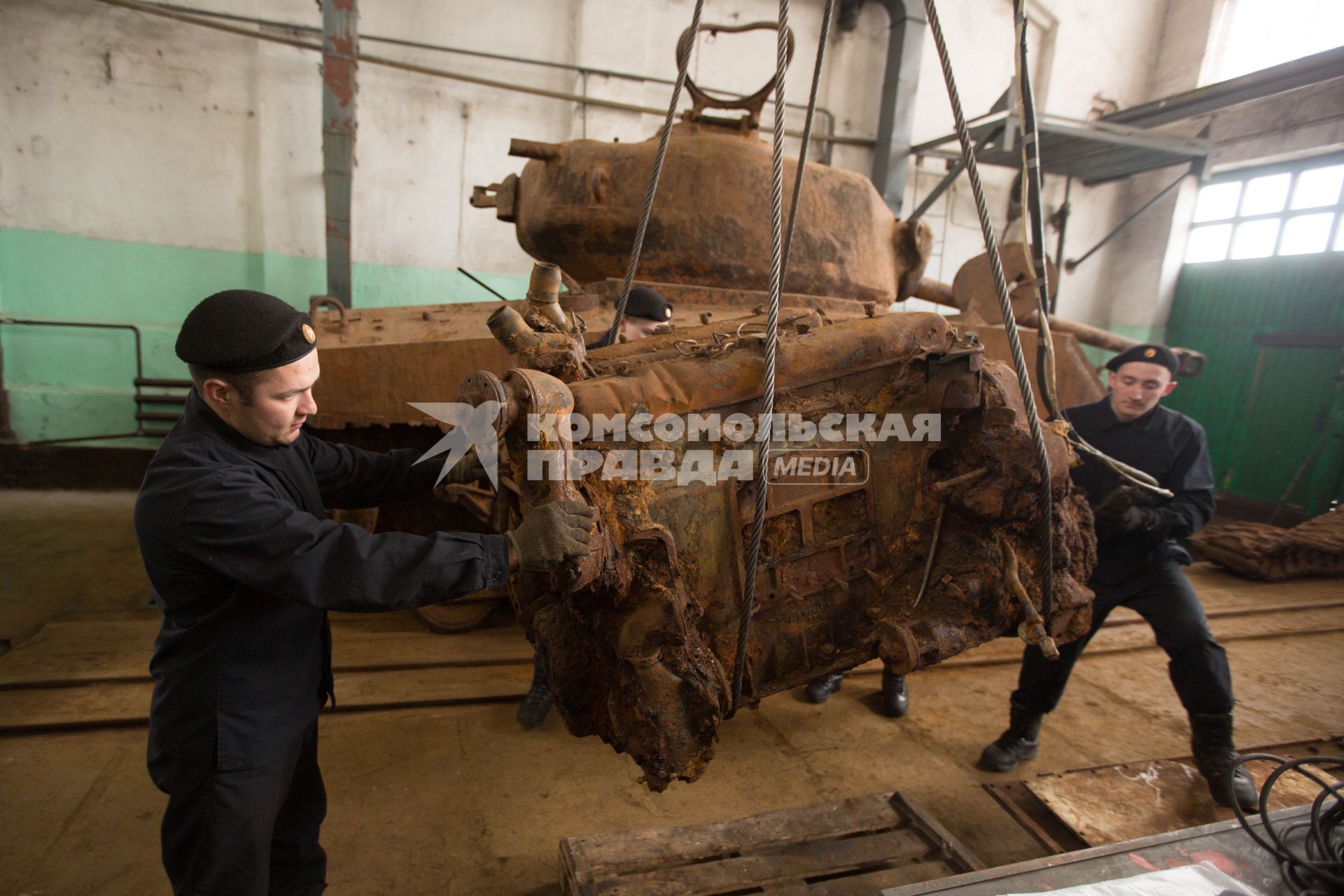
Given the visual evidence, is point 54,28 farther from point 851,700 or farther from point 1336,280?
point 1336,280

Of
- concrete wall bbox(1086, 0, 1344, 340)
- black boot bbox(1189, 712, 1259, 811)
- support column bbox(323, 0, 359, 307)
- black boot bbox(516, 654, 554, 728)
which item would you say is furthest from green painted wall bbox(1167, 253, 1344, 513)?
support column bbox(323, 0, 359, 307)

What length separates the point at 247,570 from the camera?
4.99 ft

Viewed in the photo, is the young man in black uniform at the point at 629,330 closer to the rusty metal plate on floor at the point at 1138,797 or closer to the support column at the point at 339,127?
the rusty metal plate on floor at the point at 1138,797

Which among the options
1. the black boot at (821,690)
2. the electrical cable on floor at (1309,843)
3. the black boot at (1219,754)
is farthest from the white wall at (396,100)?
the electrical cable on floor at (1309,843)

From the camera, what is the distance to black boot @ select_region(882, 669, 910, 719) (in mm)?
3617

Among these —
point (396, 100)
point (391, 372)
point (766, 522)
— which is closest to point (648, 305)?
point (391, 372)

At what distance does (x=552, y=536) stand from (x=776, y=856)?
61.3 inches

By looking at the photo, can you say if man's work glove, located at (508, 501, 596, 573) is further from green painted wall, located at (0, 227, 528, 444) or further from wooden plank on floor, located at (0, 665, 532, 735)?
green painted wall, located at (0, 227, 528, 444)

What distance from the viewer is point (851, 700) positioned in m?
3.78

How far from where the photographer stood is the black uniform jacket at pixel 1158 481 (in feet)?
10.0

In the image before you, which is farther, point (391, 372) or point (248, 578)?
point (391, 372)

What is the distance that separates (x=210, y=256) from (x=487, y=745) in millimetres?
6716

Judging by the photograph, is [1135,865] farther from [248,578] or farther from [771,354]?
[248,578]

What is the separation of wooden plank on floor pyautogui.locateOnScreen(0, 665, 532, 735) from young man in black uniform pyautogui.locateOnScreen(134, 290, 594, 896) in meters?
1.63
